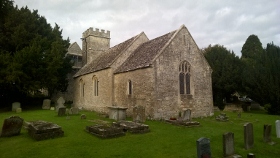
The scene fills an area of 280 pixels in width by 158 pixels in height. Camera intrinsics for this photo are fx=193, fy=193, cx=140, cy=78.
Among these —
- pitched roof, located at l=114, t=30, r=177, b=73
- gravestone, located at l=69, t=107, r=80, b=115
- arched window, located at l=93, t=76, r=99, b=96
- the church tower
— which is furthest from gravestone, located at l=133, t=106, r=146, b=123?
the church tower

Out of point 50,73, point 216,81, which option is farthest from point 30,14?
point 216,81

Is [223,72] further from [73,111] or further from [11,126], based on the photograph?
[11,126]

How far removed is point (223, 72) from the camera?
2645 cm

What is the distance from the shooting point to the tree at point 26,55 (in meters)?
20.1

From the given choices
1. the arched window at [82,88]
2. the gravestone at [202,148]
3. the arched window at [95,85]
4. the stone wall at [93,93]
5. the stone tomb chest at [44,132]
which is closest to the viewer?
the gravestone at [202,148]

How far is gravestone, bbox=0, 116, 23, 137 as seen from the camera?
9.64 m

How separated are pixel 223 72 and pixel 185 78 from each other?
40.3 feet

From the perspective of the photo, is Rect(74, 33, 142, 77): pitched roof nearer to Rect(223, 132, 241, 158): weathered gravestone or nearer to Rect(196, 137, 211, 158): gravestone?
Rect(223, 132, 241, 158): weathered gravestone

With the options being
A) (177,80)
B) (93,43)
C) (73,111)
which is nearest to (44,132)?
(73,111)

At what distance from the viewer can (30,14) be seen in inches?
976

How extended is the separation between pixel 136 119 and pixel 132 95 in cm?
352

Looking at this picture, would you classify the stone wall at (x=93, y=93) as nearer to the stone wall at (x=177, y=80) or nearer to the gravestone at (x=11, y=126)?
the stone wall at (x=177, y=80)

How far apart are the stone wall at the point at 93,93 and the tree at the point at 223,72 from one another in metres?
15.8

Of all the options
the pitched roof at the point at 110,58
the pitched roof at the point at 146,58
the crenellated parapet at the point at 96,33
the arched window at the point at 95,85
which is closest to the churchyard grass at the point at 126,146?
the pitched roof at the point at 146,58
